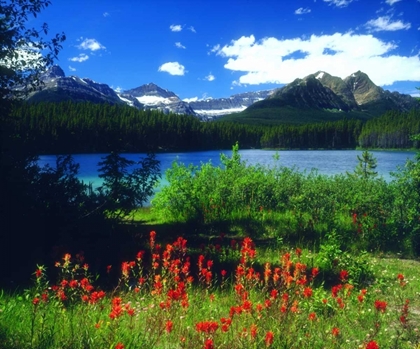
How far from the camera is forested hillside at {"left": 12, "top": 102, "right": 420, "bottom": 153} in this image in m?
106

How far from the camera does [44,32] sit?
994 cm

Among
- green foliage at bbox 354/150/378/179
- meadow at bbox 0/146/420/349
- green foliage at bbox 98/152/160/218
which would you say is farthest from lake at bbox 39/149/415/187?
green foliage at bbox 98/152/160/218

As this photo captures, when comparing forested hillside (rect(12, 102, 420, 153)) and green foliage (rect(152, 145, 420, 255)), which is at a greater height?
forested hillside (rect(12, 102, 420, 153))

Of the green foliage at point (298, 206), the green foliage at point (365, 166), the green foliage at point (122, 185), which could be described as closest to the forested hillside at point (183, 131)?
the green foliage at point (365, 166)

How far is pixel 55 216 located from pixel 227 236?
5.19 m

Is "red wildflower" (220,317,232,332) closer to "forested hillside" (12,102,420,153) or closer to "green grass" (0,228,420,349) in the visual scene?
"green grass" (0,228,420,349)

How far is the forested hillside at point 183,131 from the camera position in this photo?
106125 mm

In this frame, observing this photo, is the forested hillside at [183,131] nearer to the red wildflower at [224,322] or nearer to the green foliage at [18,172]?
the green foliage at [18,172]

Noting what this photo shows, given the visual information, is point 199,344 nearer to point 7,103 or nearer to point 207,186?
point 7,103

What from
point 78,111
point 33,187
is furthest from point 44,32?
point 78,111

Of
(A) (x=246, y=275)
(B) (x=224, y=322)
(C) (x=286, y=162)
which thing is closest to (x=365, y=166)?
(A) (x=246, y=275)

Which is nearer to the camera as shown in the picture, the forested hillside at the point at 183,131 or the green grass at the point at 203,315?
the green grass at the point at 203,315

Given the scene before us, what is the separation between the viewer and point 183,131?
456 ft

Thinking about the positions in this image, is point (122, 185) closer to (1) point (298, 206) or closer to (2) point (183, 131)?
(1) point (298, 206)
